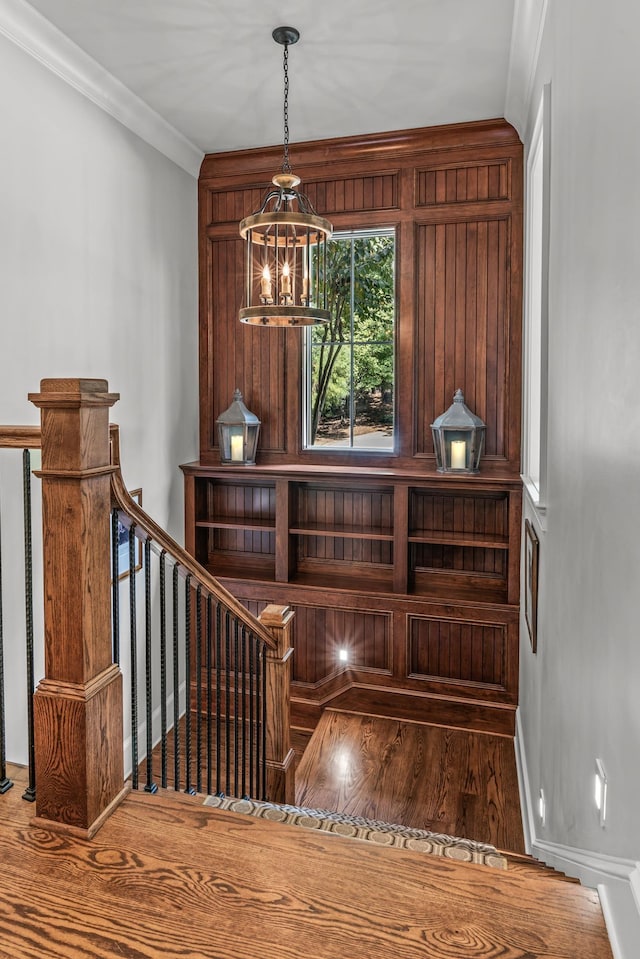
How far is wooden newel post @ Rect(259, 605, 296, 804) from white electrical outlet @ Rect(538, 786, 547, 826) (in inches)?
41.5

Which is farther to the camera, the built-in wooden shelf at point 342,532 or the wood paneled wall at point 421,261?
the built-in wooden shelf at point 342,532

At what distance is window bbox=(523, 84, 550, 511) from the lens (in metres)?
2.52

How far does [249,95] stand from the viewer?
143 inches

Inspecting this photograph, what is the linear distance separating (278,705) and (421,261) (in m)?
2.93

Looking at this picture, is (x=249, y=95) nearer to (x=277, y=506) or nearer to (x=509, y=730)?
(x=277, y=506)

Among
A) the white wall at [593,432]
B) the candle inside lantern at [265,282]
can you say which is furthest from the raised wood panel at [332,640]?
the candle inside lantern at [265,282]

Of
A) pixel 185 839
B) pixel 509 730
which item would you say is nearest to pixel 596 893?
Answer: pixel 185 839

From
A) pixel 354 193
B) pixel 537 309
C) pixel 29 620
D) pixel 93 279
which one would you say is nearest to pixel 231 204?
pixel 354 193

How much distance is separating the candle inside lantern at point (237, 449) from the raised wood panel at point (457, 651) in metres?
1.58

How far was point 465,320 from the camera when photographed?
4125mm

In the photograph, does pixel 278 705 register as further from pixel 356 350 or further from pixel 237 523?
pixel 356 350

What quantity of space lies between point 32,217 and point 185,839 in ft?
9.12

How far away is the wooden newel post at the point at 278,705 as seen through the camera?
268cm

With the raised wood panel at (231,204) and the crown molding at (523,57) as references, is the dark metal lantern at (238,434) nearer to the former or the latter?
the raised wood panel at (231,204)
